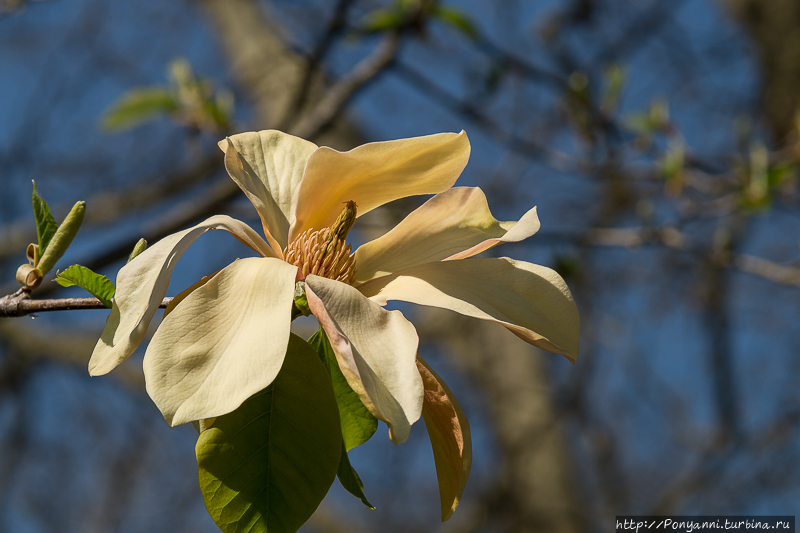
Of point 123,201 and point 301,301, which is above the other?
point 301,301

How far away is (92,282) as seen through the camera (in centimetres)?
45

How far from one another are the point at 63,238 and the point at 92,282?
0.08 meters

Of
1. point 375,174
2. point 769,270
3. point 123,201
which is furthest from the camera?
point 123,201

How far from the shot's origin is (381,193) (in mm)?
528

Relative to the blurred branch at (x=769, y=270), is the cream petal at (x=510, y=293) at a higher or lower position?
higher

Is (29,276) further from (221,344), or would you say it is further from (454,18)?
(454,18)

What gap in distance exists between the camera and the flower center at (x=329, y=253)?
0.50 m

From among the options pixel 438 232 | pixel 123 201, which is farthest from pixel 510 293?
pixel 123 201

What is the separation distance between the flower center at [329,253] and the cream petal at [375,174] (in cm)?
1

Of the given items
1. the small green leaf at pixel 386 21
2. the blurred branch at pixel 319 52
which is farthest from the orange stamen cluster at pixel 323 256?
the small green leaf at pixel 386 21

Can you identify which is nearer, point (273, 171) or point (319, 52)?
point (273, 171)

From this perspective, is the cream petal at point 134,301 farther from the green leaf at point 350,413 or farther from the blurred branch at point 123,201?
the blurred branch at point 123,201

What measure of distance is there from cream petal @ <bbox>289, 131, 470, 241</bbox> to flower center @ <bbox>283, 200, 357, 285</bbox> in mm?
15

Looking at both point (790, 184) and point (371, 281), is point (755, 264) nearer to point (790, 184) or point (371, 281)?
point (790, 184)
